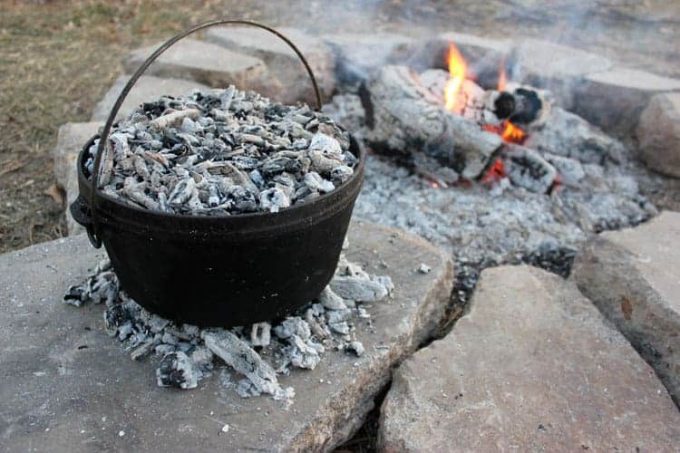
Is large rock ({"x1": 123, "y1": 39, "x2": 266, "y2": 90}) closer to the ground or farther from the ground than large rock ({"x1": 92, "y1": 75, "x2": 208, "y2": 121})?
farther from the ground

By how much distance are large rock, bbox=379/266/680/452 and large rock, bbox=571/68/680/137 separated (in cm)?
205

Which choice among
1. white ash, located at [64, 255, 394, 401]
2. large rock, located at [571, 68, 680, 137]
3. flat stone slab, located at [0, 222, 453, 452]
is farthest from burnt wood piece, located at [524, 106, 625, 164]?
white ash, located at [64, 255, 394, 401]

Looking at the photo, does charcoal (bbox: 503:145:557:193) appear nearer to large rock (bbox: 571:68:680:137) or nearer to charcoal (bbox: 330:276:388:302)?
large rock (bbox: 571:68:680:137)

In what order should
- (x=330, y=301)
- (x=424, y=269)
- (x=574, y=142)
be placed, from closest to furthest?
(x=330, y=301) < (x=424, y=269) < (x=574, y=142)

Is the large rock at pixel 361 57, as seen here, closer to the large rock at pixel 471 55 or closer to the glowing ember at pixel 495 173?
the large rock at pixel 471 55

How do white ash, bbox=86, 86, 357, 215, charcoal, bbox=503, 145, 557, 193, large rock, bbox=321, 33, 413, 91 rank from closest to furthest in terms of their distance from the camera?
white ash, bbox=86, 86, 357, 215
charcoal, bbox=503, 145, 557, 193
large rock, bbox=321, 33, 413, 91

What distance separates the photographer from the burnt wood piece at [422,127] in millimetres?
3406

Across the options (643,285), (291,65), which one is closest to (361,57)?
(291,65)

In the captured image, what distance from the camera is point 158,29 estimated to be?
6.09 metres

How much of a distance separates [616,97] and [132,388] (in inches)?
139

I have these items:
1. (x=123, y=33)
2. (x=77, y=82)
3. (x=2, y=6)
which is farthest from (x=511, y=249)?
(x=2, y=6)

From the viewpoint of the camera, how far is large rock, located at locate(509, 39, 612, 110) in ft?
13.9

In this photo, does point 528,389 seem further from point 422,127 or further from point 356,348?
point 422,127

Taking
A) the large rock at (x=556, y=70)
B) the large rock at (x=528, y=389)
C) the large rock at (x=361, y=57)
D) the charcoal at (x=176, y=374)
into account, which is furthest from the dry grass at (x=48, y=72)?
the large rock at (x=556, y=70)
